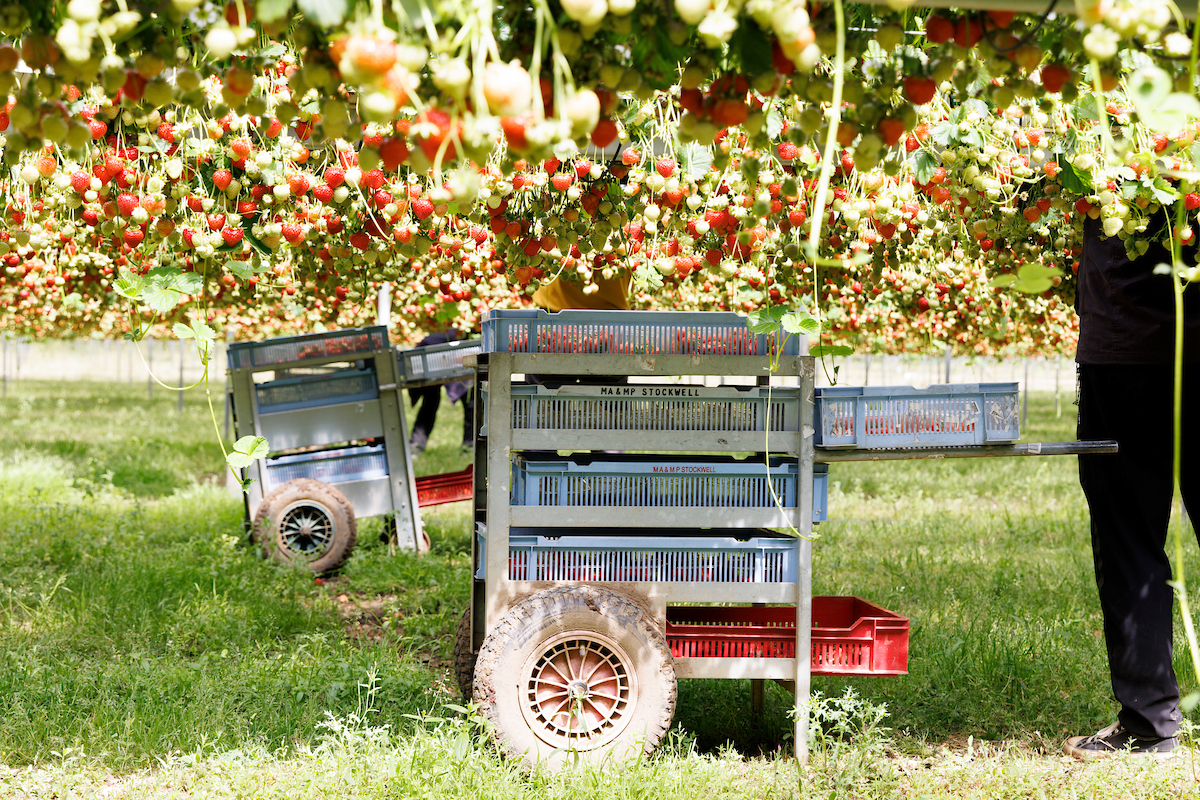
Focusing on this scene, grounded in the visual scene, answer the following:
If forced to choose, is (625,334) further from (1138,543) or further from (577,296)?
(1138,543)

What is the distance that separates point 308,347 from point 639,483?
3.10 meters

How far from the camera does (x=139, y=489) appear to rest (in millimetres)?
7551

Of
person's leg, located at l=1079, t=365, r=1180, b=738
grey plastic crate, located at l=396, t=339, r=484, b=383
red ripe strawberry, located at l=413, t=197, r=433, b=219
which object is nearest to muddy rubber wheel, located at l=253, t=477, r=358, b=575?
grey plastic crate, located at l=396, t=339, r=484, b=383

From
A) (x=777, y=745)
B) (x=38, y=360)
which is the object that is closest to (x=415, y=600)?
(x=777, y=745)

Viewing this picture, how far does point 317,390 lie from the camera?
199 inches

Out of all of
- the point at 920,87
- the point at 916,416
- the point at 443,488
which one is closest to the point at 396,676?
the point at 916,416

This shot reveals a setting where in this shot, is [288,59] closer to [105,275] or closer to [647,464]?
[647,464]

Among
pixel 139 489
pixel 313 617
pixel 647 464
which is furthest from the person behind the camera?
pixel 139 489

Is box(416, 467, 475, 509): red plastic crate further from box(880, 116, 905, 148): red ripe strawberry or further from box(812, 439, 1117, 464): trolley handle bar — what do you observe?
box(880, 116, 905, 148): red ripe strawberry

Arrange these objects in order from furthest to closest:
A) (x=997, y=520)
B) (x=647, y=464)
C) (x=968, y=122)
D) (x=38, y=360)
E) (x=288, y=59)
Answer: (x=38, y=360)
(x=997, y=520)
(x=647, y=464)
(x=968, y=122)
(x=288, y=59)

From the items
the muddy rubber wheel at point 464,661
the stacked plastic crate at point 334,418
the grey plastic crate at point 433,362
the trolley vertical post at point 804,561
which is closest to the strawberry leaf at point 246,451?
the muddy rubber wheel at point 464,661

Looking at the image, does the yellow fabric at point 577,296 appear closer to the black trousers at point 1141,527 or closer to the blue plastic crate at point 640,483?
the blue plastic crate at point 640,483

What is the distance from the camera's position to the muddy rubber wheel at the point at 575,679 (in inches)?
88.7

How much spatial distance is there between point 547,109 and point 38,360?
33.7 metres
